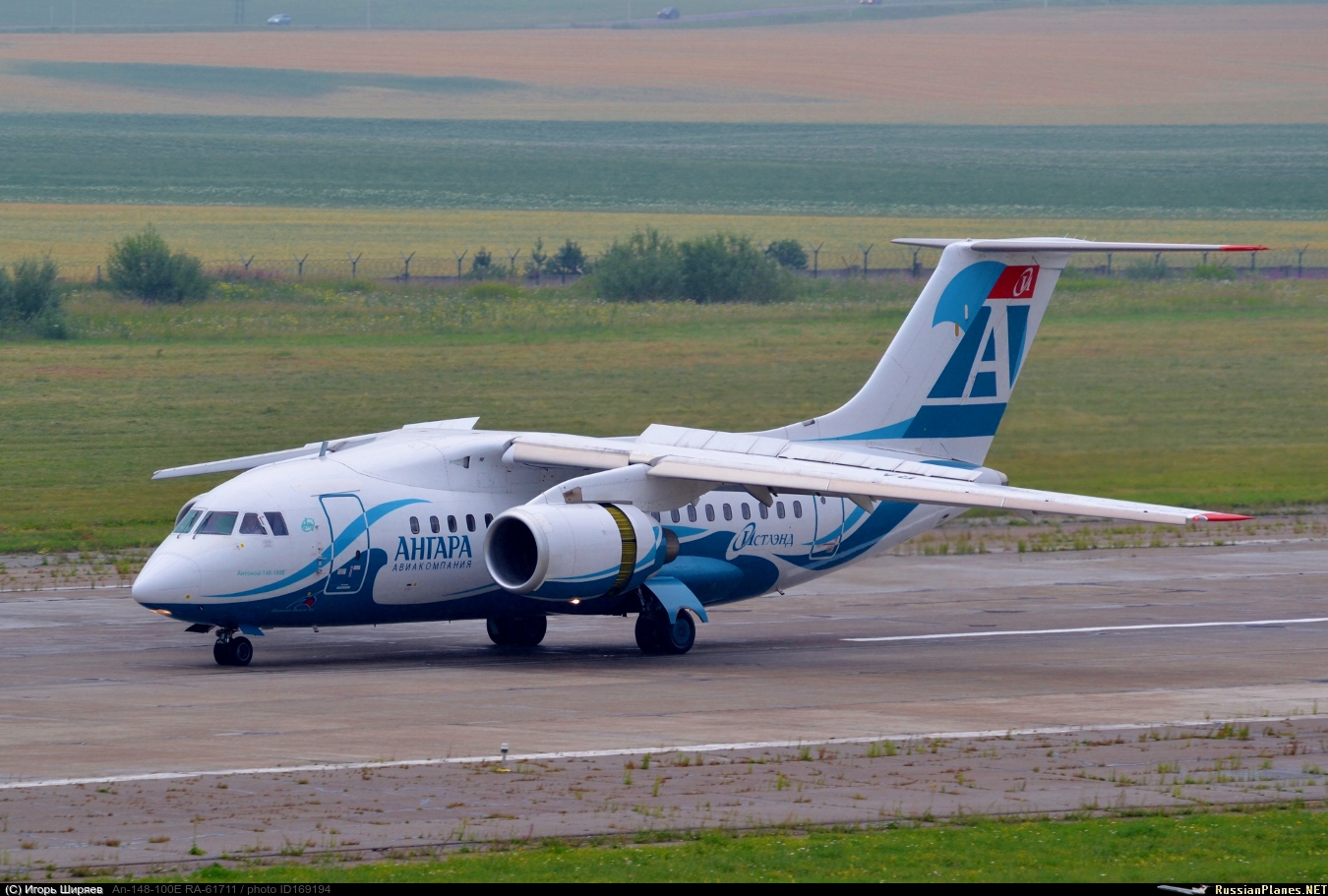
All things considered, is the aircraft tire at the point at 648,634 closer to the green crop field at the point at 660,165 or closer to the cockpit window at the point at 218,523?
the cockpit window at the point at 218,523

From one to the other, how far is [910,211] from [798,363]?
3851cm

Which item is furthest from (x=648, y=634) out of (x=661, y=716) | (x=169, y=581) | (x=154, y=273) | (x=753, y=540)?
(x=154, y=273)

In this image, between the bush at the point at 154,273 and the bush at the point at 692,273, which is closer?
the bush at the point at 154,273

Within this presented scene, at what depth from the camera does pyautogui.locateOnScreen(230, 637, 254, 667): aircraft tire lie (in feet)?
81.7

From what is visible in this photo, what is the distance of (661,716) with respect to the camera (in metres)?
21.0

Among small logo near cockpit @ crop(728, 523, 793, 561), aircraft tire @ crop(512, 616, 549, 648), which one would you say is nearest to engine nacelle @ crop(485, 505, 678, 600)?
small logo near cockpit @ crop(728, 523, 793, 561)

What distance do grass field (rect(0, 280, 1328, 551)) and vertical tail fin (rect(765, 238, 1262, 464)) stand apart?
45.3 ft

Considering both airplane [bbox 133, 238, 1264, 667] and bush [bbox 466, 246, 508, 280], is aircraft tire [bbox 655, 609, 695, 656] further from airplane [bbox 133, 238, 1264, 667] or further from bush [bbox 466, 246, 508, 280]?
bush [bbox 466, 246, 508, 280]

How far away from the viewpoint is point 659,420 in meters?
47.6

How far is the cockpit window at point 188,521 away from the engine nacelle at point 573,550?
12.1 ft

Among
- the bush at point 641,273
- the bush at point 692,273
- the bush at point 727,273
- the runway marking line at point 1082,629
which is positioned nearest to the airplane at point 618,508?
the runway marking line at point 1082,629

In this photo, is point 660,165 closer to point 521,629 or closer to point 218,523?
point 521,629

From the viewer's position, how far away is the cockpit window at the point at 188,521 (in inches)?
970

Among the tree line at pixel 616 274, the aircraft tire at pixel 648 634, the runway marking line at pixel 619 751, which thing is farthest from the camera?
the tree line at pixel 616 274
